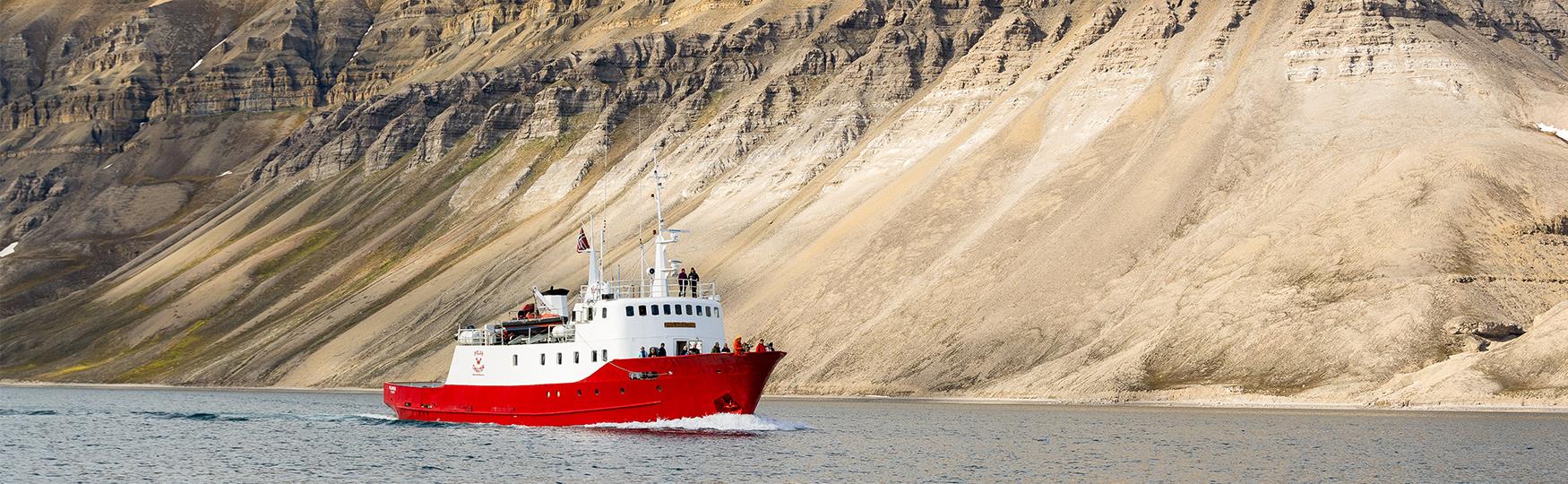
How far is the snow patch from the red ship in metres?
74.2

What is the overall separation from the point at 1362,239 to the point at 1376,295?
782 cm

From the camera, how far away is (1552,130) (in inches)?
5256

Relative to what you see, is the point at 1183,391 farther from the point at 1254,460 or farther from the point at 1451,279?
the point at 1254,460

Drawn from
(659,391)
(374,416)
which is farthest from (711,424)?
(374,416)

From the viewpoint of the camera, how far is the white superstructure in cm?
8306

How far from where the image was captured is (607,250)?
16675cm

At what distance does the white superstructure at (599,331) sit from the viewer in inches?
3270

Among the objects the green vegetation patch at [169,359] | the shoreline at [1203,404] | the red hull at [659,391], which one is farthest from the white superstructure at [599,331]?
the green vegetation patch at [169,359]

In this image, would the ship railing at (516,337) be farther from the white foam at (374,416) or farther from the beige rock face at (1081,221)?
the beige rock face at (1081,221)

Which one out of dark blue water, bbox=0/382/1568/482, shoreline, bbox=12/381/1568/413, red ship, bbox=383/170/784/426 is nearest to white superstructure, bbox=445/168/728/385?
red ship, bbox=383/170/784/426

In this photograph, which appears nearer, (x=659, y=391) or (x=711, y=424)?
(x=659, y=391)

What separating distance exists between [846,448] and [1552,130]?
79666 millimetres

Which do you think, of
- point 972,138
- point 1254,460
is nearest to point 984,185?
point 972,138

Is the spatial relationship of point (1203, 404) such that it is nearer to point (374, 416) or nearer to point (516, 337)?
point (516, 337)
